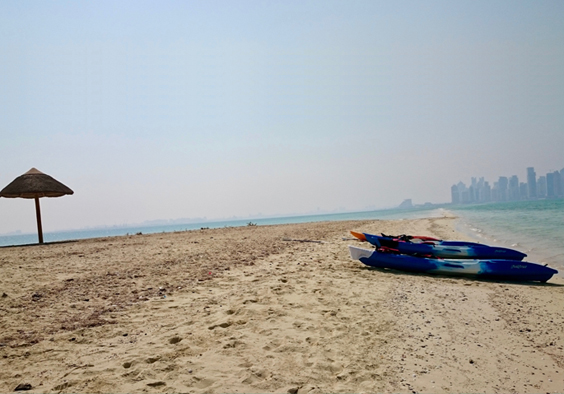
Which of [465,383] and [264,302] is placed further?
[264,302]

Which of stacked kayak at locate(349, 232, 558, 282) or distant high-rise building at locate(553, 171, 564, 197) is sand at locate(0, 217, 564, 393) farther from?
distant high-rise building at locate(553, 171, 564, 197)

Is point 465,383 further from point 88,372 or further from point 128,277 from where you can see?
point 128,277

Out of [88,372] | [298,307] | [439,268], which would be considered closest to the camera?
[88,372]

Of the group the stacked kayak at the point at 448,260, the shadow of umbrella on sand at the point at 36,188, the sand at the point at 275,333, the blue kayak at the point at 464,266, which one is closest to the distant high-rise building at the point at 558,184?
the stacked kayak at the point at 448,260

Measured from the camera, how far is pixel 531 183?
113375 mm

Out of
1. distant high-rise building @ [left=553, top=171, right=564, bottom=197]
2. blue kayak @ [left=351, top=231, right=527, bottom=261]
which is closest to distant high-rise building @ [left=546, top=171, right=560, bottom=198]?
distant high-rise building @ [left=553, top=171, right=564, bottom=197]

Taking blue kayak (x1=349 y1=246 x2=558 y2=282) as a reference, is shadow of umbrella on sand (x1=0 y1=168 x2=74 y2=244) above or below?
above

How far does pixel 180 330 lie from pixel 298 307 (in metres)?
1.40

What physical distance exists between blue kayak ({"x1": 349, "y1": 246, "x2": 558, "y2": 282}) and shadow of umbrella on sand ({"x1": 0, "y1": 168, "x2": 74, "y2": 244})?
1345 cm

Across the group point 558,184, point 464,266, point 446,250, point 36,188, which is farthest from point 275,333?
point 558,184

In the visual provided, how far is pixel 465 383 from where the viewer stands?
2.61 metres

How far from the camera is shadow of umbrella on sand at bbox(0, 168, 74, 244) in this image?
14164 mm

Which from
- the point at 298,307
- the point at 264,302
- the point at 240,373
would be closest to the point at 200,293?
the point at 264,302

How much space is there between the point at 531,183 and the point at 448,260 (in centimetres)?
13279
